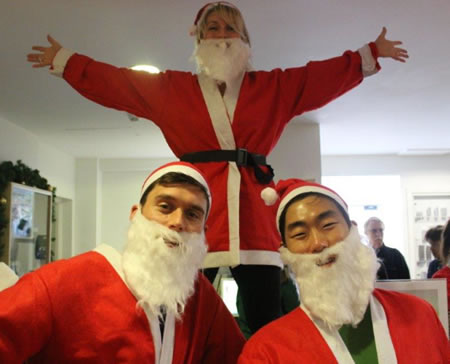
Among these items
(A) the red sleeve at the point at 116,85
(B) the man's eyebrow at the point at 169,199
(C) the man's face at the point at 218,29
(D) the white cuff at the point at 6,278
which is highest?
(C) the man's face at the point at 218,29

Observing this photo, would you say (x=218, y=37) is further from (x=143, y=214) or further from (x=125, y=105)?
(x=143, y=214)

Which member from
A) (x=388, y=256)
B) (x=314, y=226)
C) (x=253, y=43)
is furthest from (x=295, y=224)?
(x=388, y=256)

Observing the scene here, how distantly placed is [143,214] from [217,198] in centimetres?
30

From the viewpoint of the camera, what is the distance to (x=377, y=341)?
1011 millimetres

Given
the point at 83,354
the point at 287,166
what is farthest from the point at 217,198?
the point at 287,166

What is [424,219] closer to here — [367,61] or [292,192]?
[367,61]

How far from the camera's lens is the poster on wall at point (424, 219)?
636 cm

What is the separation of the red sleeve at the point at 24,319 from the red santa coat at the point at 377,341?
0.43m

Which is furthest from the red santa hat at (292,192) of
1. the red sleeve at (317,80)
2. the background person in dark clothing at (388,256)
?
the background person in dark clothing at (388,256)

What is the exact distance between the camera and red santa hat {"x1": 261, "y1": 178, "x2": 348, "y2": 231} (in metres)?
1.12

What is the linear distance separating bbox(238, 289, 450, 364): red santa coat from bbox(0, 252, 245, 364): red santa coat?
20 centimetres

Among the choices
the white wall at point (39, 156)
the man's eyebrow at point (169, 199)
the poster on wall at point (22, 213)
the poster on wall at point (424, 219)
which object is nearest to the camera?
the man's eyebrow at point (169, 199)

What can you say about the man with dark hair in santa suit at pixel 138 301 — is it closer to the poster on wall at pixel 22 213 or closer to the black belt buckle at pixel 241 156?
the black belt buckle at pixel 241 156

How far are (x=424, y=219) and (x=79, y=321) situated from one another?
6.35 metres
